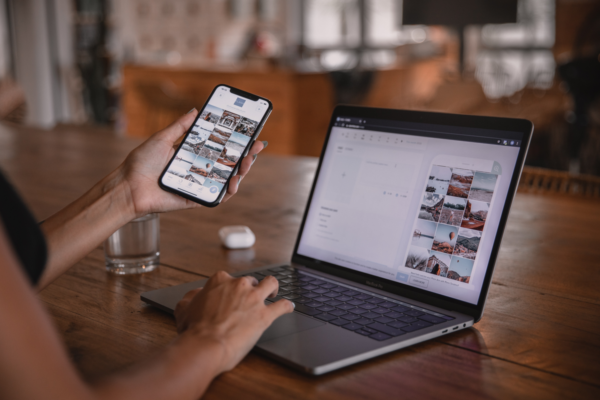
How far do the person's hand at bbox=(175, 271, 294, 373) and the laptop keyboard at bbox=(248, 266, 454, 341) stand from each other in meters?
0.09

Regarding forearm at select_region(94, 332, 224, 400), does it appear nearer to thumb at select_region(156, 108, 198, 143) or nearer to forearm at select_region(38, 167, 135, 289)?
forearm at select_region(38, 167, 135, 289)

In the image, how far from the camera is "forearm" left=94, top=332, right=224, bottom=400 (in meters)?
0.48

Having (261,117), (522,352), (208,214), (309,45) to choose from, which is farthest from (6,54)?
(522,352)

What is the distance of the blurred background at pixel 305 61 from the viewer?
434cm

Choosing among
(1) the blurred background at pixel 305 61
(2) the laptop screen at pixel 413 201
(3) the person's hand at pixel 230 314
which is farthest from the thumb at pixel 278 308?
(1) the blurred background at pixel 305 61

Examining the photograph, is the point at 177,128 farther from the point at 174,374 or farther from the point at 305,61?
the point at 305,61

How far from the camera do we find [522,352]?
0.65 meters

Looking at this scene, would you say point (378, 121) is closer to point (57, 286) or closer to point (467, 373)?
point (467, 373)

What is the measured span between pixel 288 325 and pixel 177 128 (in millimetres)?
398

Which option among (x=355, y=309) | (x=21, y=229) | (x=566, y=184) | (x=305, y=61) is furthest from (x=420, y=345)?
(x=305, y=61)

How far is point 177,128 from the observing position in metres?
0.92

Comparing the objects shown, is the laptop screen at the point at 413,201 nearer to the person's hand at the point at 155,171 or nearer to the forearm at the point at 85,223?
the person's hand at the point at 155,171

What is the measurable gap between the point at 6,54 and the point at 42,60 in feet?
1.33

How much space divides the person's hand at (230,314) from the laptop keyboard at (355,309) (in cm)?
9
